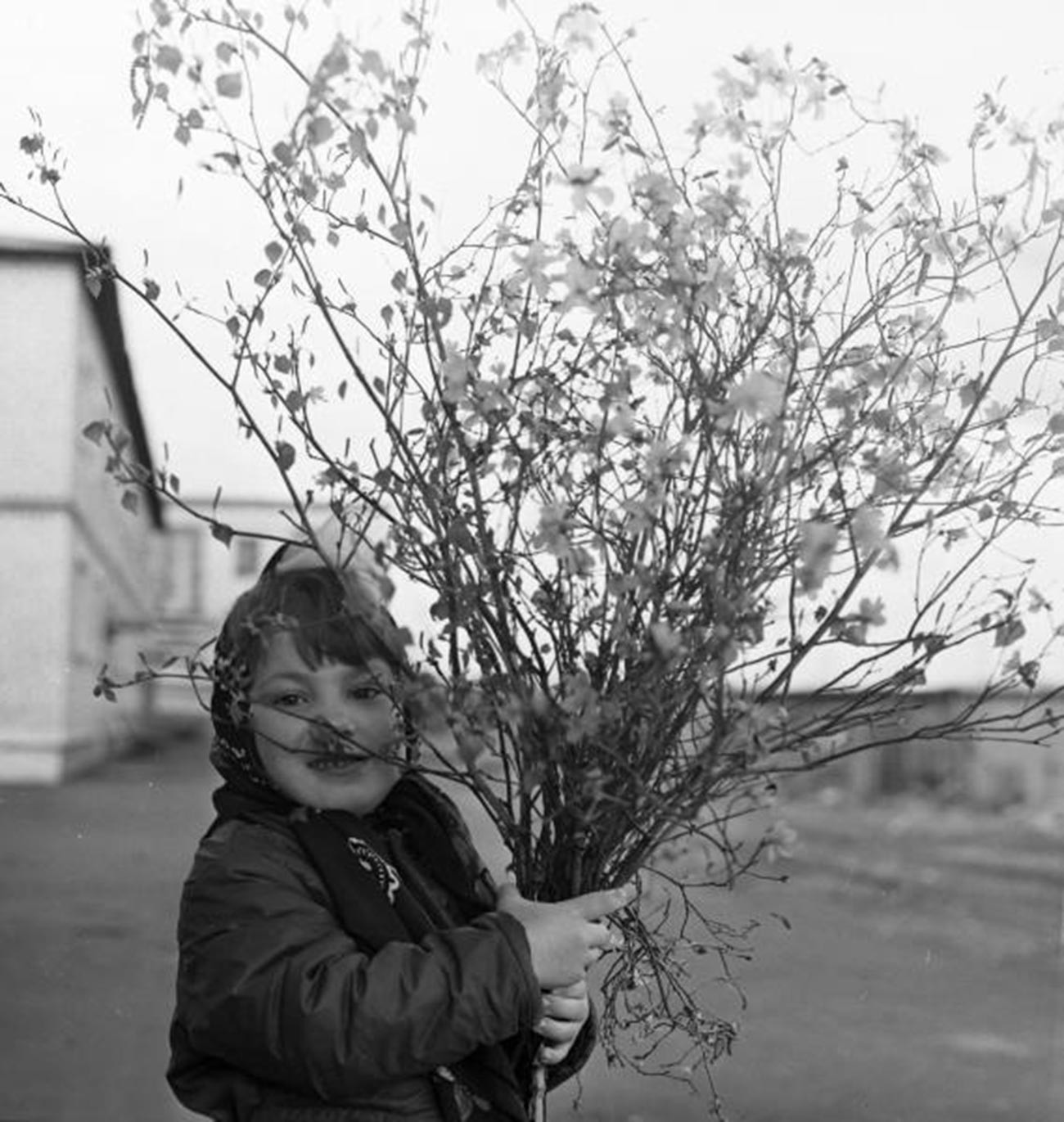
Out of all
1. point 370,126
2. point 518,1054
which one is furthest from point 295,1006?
point 370,126

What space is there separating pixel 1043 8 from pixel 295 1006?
1815 millimetres

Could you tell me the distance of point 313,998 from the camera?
1300 mm

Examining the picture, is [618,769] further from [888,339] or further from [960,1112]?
[960,1112]

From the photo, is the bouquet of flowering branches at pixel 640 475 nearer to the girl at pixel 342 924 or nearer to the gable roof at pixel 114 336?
the girl at pixel 342 924

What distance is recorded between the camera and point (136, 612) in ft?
7.70

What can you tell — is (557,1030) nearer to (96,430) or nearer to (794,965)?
(96,430)

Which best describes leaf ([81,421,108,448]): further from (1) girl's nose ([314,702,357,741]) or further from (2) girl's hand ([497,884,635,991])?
(2) girl's hand ([497,884,635,991])

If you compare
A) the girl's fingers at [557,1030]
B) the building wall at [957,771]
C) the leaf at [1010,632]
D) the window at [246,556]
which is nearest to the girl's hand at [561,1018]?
the girl's fingers at [557,1030]

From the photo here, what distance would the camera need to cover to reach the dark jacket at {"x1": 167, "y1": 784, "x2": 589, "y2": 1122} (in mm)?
1301

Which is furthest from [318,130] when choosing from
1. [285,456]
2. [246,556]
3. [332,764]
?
[246,556]

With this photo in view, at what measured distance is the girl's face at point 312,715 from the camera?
145 cm

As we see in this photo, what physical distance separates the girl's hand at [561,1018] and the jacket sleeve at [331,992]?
0.18 ft

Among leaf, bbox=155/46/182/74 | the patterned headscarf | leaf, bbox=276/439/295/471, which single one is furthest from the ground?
leaf, bbox=155/46/182/74

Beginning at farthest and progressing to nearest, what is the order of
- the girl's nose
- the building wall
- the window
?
the building wall < the window < the girl's nose
